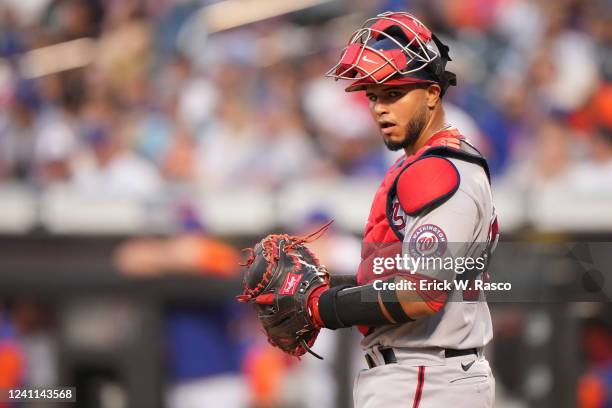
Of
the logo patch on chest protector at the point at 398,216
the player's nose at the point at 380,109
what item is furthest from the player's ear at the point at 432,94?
the logo patch on chest protector at the point at 398,216

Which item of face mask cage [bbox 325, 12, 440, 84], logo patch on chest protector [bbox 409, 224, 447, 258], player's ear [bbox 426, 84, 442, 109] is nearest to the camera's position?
logo patch on chest protector [bbox 409, 224, 447, 258]

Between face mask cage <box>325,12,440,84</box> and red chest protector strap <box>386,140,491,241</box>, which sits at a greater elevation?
face mask cage <box>325,12,440,84</box>

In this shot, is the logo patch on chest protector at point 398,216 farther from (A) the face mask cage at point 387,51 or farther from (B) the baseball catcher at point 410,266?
(A) the face mask cage at point 387,51

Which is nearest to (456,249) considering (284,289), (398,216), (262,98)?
(398,216)

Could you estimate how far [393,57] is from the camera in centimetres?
241

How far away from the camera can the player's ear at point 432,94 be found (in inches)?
98.3

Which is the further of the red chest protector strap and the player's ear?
the player's ear

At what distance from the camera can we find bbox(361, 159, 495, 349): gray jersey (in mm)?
2270

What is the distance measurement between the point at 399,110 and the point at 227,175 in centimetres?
418

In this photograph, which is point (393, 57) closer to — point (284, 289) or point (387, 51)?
point (387, 51)

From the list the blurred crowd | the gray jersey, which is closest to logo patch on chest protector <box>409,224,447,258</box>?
the gray jersey

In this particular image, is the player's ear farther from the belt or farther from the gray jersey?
the belt

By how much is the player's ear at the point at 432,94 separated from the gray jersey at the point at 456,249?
214mm

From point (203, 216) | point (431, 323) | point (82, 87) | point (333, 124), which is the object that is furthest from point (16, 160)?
point (431, 323)
